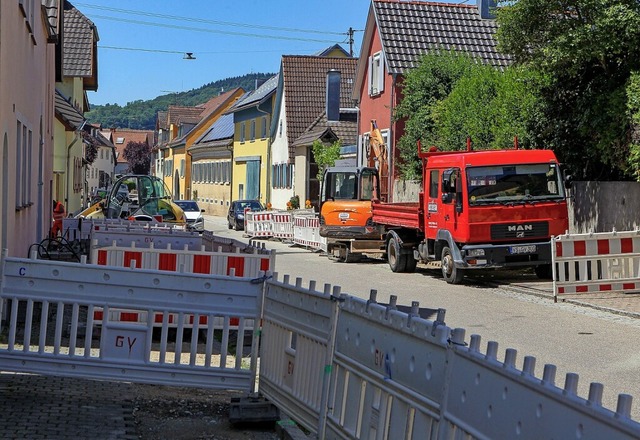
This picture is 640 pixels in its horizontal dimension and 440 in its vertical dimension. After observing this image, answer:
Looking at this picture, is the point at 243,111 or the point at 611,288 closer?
the point at 611,288

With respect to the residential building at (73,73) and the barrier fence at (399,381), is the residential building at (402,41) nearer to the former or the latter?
the residential building at (73,73)

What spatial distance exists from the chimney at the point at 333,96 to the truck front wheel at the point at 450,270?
32.1m

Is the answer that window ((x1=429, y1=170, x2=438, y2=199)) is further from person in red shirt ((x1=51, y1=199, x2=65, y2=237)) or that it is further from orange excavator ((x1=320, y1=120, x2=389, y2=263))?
person in red shirt ((x1=51, y1=199, x2=65, y2=237))

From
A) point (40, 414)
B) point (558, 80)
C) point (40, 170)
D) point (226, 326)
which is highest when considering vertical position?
point (558, 80)

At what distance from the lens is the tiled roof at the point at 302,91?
5950 centimetres

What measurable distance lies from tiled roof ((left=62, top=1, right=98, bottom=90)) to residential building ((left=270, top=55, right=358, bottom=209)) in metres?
11.8

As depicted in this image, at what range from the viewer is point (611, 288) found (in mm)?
18391

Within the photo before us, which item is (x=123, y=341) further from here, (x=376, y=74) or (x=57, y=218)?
(x=376, y=74)

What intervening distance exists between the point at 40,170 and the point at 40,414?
17.0 metres

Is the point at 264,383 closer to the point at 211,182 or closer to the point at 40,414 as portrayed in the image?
the point at 40,414

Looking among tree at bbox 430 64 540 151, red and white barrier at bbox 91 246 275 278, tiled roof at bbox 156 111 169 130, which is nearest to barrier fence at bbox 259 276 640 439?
red and white barrier at bbox 91 246 275 278

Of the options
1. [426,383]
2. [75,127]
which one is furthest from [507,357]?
[75,127]

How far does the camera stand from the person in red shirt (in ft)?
94.5

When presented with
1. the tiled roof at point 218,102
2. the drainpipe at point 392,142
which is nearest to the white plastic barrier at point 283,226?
the drainpipe at point 392,142
